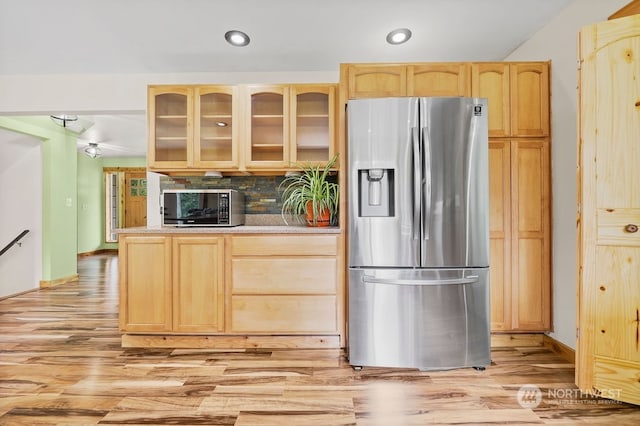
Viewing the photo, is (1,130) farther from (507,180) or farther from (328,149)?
(507,180)

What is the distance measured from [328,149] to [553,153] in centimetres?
170

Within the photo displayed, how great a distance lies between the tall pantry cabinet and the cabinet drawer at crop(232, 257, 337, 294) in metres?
1.25

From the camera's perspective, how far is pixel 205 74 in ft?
10.2

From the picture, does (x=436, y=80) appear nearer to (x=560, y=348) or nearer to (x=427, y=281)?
(x=427, y=281)

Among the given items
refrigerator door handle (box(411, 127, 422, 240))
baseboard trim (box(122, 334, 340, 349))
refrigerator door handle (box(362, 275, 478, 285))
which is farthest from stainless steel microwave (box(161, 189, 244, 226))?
refrigerator door handle (box(411, 127, 422, 240))

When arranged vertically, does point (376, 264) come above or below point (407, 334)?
above

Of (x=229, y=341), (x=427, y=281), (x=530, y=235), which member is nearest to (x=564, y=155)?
(x=530, y=235)

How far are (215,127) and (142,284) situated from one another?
1402 millimetres

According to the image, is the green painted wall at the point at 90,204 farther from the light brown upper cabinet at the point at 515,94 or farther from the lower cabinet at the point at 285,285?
the light brown upper cabinet at the point at 515,94

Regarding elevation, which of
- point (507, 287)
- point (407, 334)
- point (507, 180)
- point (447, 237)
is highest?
point (507, 180)

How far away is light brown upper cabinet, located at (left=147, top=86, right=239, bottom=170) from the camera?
271cm

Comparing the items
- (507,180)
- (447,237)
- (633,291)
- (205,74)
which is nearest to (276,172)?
(205,74)

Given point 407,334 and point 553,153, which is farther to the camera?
point 553,153

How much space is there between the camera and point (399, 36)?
2590 mm
